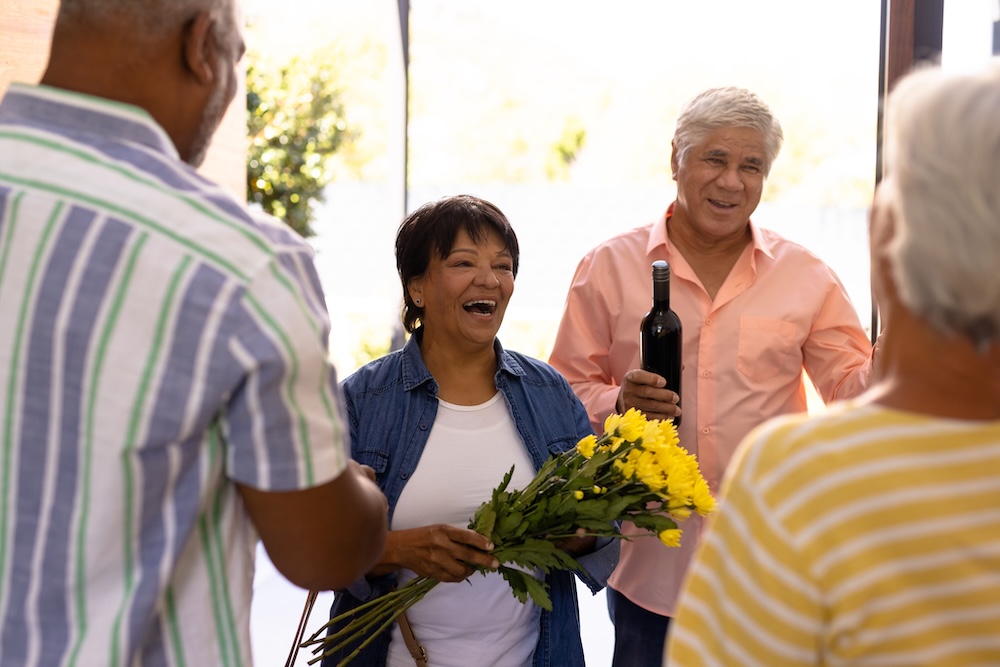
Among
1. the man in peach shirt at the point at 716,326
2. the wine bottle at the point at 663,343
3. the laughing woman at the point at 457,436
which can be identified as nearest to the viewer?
the laughing woman at the point at 457,436

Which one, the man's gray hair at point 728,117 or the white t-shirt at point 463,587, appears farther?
the man's gray hair at point 728,117

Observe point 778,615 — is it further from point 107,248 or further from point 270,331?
point 107,248

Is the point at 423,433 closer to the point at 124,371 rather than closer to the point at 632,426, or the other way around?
the point at 632,426

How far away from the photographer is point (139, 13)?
42.5 inches

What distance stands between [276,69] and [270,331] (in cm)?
706

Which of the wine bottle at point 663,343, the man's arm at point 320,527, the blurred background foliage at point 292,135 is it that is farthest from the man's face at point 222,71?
the blurred background foliage at point 292,135

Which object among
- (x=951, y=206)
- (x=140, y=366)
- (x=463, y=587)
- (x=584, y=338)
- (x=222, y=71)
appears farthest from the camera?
(x=584, y=338)

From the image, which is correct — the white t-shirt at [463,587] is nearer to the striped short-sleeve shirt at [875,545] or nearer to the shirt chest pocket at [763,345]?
the shirt chest pocket at [763,345]

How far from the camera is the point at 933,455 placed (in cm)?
86

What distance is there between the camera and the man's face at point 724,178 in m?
2.55

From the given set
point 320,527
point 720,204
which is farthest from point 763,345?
point 320,527

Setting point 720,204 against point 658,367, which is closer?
point 658,367

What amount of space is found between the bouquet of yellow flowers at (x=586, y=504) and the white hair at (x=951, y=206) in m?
0.99

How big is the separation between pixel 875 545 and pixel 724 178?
180 centimetres
